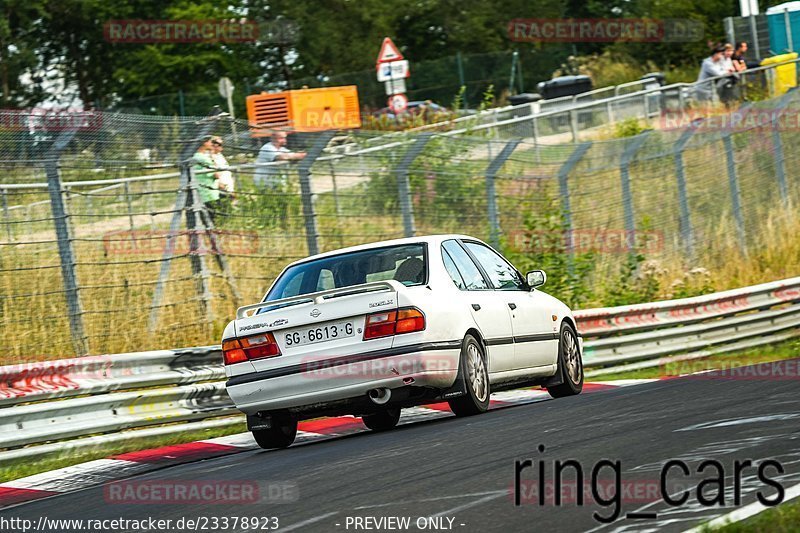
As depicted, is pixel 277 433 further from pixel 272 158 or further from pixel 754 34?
pixel 754 34

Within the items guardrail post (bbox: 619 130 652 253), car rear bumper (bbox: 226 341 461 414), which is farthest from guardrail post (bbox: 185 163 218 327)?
guardrail post (bbox: 619 130 652 253)

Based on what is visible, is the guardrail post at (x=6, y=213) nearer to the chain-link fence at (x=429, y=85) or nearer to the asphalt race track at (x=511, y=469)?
the asphalt race track at (x=511, y=469)

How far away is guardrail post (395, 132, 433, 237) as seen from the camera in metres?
16.0

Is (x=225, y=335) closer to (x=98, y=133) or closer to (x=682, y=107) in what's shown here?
(x=98, y=133)

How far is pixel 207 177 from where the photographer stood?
46.5 feet

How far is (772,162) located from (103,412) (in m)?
15.8

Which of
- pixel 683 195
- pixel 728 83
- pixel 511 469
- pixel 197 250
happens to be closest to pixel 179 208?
pixel 197 250

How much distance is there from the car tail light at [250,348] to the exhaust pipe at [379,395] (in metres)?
0.70

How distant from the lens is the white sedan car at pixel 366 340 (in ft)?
31.9

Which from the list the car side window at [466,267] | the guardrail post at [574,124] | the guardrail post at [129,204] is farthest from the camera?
the guardrail post at [574,124]

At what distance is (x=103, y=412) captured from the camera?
416 inches

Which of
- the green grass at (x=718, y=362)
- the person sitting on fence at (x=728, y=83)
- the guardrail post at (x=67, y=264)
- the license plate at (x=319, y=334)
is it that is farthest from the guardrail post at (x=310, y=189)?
the person sitting on fence at (x=728, y=83)

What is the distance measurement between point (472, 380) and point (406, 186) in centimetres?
601

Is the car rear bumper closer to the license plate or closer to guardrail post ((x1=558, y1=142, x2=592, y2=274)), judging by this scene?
the license plate
